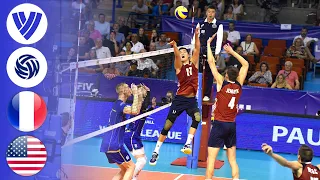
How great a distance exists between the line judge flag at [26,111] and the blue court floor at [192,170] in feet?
A: 25.8

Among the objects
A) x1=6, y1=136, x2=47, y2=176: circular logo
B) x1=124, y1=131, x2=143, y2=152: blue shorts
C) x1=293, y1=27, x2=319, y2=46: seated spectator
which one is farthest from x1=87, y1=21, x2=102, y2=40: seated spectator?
x1=6, y1=136, x2=47, y2=176: circular logo

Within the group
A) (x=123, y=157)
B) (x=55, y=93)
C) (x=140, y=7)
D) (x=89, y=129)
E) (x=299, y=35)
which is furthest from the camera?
(x=140, y=7)

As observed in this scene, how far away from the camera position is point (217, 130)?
1135cm

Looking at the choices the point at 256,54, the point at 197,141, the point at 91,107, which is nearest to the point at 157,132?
the point at 91,107

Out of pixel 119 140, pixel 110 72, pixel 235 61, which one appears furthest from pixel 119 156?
pixel 235 61

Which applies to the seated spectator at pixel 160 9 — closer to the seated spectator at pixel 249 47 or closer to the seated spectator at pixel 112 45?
the seated spectator at pixel 112 45

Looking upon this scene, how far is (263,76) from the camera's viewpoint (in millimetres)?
18328

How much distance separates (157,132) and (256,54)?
14.0 feet

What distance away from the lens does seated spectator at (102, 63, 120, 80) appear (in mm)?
17731

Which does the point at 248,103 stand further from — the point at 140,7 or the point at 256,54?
the point at 140,7

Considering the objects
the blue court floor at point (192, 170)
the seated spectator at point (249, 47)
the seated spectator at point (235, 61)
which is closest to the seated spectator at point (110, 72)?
the blue court floor at point (192, 170)

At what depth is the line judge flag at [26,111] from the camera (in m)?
5.62

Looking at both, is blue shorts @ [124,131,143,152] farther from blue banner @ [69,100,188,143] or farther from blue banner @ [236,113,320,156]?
blue banner @ [236,113,320,156]

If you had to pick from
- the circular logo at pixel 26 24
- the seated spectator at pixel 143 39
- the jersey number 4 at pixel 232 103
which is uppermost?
the circular logo at pixel 26 24
